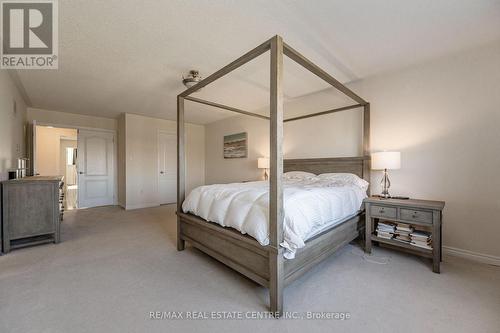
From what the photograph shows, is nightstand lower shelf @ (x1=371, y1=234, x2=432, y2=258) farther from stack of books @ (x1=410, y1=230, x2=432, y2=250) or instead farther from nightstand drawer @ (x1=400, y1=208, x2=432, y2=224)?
nightstand drawer @ (x1=400, y1=208, x2=432, y2=224)

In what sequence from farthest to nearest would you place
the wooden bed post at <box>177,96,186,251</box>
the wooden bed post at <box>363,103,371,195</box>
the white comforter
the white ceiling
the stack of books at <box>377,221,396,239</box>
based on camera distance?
1. the wooden bed post at <box>363,103,371,195</box>
2. the wooden bed post at <box>177,96,186,251</box>
3. the stack of books at <box>377,221,396,239</box>
4. the white ceiling
5. the white comforter

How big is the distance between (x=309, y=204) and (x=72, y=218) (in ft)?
16.1

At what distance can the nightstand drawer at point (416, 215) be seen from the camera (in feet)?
7.27

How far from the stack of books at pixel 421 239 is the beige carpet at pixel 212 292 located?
221mm

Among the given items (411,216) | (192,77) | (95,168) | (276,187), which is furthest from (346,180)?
(95,168)

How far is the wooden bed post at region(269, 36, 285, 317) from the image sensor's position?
1.54 meters

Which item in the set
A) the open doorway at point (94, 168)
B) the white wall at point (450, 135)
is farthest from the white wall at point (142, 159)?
the white wall at point (450, 135)

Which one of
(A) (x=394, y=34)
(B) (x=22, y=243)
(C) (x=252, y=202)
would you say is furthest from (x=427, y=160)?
(B) (x=22, y=243)

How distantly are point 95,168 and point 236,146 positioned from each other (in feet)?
12.2

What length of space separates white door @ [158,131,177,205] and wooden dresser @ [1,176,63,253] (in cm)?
293

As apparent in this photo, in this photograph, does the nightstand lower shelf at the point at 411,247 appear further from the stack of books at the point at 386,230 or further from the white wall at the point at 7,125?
the white wall at the point at 7,125

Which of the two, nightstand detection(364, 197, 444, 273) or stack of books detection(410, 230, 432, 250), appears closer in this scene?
nightstand detection(364, 197, 444, 273)

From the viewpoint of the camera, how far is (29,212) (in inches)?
109

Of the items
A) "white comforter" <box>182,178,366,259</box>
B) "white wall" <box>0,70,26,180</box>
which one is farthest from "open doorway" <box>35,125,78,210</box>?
"white comforter" <box>182,178,366,259</box>
